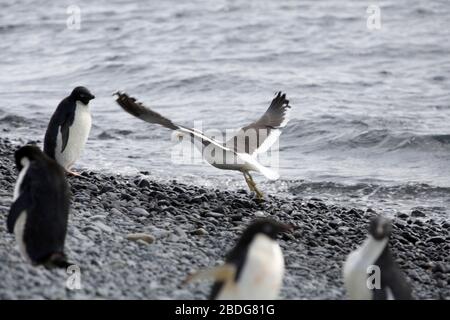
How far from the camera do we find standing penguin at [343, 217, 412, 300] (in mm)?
6211

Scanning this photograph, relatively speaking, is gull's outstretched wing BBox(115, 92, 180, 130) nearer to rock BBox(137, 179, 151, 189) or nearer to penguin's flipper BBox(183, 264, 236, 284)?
rock BBox(137, 179, 151, 189)

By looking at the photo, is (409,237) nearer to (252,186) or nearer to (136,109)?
(252,186)

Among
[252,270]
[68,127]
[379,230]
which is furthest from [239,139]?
[252,270]

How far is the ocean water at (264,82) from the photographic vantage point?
1280 centimetres

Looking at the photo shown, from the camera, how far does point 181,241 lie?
25.3 ft

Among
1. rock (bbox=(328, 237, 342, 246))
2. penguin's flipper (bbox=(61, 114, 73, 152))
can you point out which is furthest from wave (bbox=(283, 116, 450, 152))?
rock (bbox=(328, 237, 342, 246))

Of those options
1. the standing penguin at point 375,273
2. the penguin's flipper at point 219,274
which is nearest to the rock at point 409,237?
the standing penguin at point 375,273

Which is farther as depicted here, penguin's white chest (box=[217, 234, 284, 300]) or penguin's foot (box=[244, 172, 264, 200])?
penguin's foot (box=[244, 172, 264, 200])

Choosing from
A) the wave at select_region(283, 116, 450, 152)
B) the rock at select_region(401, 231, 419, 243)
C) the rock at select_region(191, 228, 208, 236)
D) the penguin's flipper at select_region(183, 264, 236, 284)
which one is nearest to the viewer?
the penguin's flipper at select_region(183, 264, 236, 284)

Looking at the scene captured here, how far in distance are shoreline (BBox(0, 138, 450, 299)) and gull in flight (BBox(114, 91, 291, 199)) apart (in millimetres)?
487

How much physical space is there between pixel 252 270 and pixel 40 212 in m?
1.81

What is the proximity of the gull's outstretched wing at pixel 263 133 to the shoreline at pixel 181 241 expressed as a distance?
628 mm
